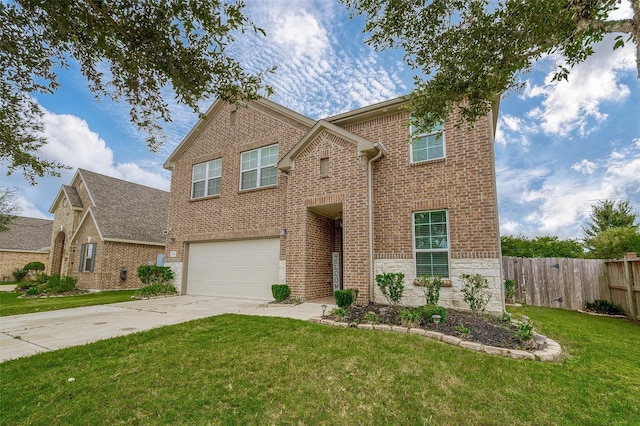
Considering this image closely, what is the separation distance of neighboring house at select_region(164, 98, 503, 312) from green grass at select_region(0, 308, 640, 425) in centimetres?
350

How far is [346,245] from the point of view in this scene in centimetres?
910

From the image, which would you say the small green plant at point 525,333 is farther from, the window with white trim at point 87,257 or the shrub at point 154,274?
the window with white trim at point 87,257

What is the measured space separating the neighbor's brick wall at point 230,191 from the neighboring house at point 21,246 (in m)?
21.4

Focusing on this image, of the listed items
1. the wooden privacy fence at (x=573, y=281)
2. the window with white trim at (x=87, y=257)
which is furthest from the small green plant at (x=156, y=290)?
the wooden privacy fence at (x=573, y=281)

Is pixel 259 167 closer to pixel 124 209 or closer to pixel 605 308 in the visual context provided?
pixel 605 308

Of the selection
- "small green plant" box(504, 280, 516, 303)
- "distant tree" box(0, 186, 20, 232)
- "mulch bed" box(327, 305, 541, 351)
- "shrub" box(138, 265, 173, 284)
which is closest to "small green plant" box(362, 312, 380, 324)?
"mulch bed" box(327, 305, 541, 351)

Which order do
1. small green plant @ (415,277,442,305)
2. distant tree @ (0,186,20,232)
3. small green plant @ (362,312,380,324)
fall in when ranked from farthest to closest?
distant tree @ (0,186,20,232)
small green plant @ (415,277,442,305)
small green plant @ (362,312,380,324)

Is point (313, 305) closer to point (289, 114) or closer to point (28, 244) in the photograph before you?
point (289, 114)

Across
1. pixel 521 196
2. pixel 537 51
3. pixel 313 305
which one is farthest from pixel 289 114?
pixel 521 196

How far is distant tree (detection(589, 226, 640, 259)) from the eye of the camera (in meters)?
13.8

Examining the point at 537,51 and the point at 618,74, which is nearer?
the point at 537,51

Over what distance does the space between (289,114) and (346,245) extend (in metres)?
5.67

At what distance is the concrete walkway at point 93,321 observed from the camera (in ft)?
17.8

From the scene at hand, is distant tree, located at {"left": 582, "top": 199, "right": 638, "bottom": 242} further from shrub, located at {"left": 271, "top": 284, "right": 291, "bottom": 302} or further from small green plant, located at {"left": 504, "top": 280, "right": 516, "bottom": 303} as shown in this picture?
shrub, located at {"left": 271, "top": 284, "right": 291, "bottom": 302}
